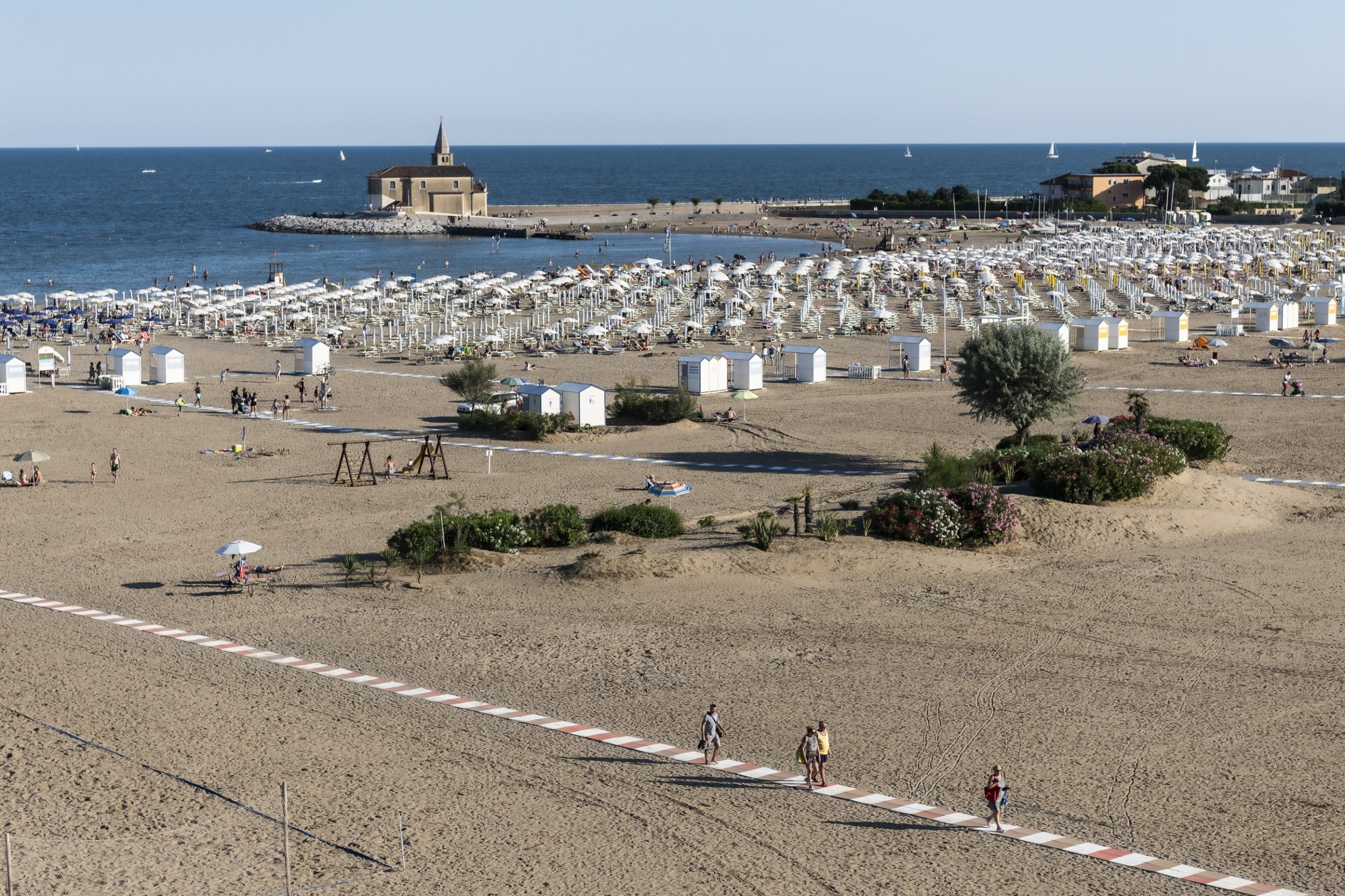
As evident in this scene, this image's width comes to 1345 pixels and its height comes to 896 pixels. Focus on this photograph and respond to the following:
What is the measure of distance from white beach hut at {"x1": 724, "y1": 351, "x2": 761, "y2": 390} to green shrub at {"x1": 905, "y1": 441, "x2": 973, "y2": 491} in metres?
13.5

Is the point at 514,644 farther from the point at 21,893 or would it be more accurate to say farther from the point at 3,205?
the point at 3,205

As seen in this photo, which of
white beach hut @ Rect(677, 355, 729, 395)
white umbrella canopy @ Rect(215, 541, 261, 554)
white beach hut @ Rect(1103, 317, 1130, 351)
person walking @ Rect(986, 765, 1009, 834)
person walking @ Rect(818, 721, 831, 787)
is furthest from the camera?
white beach hut @ Rect(1103, 317, 1130, 351)

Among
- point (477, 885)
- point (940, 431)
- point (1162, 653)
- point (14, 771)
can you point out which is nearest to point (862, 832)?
point (477, 885)

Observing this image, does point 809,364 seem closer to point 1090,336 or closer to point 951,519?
point 1090,336

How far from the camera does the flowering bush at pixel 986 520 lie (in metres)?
21.3

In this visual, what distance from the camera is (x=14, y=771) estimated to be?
43.8 ft

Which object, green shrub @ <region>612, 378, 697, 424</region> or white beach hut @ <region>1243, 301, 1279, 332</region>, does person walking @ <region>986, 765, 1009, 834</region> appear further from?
white beach hut @ <region>1243, 301, 1279, 332</region>

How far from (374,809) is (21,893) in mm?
2888

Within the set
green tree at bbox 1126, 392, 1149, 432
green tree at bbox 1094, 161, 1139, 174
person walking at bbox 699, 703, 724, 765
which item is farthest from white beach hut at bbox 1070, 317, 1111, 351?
green tree at bbox 1094, 161, 1139, 174

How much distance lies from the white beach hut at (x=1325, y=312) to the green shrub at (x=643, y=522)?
1387 inches

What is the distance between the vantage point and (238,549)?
19812 mm

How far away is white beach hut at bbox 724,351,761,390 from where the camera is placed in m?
36.6

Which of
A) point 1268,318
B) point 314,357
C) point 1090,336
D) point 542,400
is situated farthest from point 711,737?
point 1268,318

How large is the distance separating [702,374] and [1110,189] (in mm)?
85333
